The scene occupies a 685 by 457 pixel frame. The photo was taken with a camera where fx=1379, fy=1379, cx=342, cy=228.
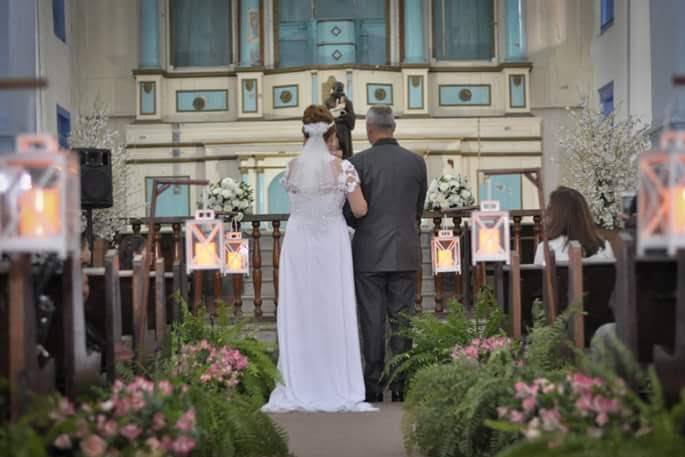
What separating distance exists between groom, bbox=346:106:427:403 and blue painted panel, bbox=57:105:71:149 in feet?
32.4

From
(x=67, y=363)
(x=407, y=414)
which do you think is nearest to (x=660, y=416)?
(x=67, y=363)

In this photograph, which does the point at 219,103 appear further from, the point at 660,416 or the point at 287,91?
the point at 660,416

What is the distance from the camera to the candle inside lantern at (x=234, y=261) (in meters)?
9.81

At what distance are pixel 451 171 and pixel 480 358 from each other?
10907mm

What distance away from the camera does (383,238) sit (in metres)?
8.27

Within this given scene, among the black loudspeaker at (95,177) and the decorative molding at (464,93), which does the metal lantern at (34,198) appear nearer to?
the black loudspeaker at (95,177)

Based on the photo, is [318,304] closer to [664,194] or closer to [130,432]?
[130,432]

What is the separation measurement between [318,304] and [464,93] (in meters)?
10.5

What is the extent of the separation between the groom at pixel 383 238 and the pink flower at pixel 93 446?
434 cm

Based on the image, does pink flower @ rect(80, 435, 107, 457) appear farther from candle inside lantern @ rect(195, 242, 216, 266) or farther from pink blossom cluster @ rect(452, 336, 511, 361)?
candle inside lantern @ rect(195, 242, 216, 266)

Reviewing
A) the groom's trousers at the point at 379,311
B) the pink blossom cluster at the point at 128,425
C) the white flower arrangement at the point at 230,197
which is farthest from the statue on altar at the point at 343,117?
the pink blossom cluster at the point at 128,425

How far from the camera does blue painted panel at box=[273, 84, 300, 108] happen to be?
17891 mm

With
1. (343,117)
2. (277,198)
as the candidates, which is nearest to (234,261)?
(343,117)

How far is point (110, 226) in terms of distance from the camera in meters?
16.9
